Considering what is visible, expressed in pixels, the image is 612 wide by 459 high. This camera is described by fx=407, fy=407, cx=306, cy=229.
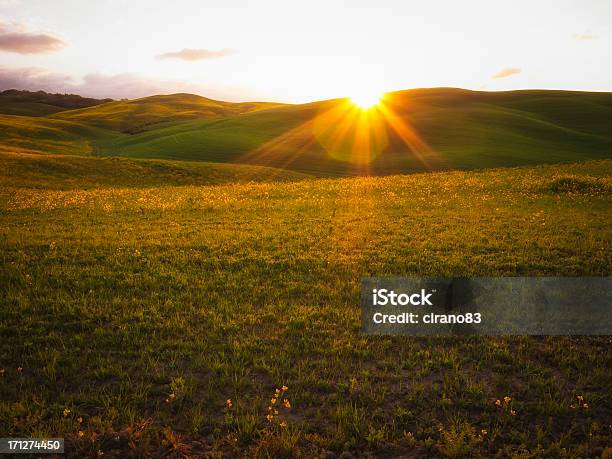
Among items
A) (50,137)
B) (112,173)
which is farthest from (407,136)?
(50,137)

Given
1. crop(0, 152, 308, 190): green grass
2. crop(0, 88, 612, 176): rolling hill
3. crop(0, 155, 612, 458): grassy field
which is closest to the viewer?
crop(0, 155, 612, 458): grassy field

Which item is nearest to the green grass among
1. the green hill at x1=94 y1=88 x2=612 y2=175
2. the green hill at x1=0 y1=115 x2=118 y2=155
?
the green hill at x1=94 y1=88 x2=612 y2=175

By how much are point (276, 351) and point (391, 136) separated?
268 feet

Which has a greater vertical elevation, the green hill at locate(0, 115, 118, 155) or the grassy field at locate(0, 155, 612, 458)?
the green hill at locate(0, 115, 118, 155)

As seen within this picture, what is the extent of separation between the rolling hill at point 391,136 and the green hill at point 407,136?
19 centimetres

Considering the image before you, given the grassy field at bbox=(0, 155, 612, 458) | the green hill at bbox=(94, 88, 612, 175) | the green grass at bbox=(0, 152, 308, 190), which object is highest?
the green hill at bbox=(94, 88, 612, 175)

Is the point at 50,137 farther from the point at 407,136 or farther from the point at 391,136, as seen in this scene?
the point at 407,136

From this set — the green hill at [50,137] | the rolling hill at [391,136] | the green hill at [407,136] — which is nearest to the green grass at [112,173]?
the rolling hill at [391,136]

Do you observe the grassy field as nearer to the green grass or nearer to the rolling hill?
the green grass

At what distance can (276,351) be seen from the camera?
339 inches

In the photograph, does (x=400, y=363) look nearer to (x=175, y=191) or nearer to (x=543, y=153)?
(x=175, y=191)

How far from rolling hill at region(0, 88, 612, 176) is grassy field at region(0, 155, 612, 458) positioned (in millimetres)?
44965

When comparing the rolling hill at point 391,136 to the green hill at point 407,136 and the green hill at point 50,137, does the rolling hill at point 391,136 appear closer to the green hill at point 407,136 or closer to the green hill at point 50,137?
the green hill at point 407,136

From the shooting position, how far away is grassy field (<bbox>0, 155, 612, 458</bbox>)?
6328mm
